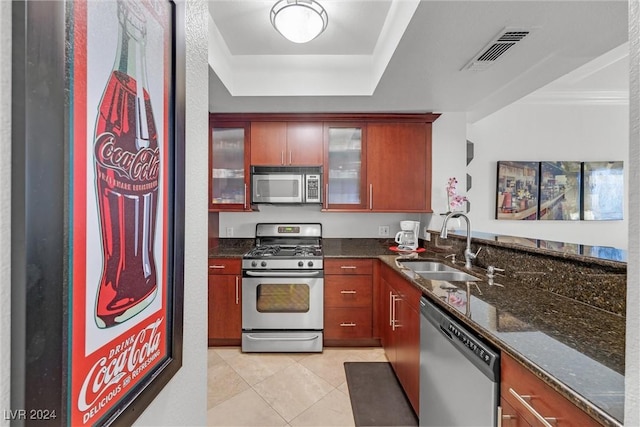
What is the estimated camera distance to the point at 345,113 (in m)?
2.88

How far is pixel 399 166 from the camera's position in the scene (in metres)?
2.93

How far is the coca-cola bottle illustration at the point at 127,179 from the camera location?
0.43m

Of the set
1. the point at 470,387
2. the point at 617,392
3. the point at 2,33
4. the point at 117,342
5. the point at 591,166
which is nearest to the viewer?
the point at 2,33

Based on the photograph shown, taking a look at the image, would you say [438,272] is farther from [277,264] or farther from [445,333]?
[277,264]

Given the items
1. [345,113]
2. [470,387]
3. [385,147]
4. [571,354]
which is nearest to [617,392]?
[571,354]

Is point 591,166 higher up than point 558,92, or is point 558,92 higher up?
point 558,92

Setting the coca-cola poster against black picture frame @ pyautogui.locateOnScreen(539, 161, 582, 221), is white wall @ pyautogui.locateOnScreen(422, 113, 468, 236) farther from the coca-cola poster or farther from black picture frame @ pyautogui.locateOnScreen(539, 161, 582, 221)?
the coca-cola poster

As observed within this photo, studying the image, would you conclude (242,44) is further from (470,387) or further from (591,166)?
(591,166)

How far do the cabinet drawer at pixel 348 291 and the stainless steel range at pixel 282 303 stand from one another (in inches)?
3.8

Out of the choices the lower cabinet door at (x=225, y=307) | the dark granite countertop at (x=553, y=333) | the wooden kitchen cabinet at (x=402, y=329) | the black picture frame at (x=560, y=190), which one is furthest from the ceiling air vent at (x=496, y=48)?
the lower cabinet door at (x=225, y=307)

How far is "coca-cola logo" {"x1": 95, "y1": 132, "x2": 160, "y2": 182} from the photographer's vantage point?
0.42 meters

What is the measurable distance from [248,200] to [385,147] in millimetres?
1572

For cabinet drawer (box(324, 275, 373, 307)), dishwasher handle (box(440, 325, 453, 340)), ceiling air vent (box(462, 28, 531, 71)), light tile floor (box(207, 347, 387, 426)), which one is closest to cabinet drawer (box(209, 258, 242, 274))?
light tile floor (box(207, 347, 387, 426))

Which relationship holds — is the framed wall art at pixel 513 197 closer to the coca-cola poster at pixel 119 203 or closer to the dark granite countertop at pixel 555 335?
the dark granite countertop at pixel 555 335
